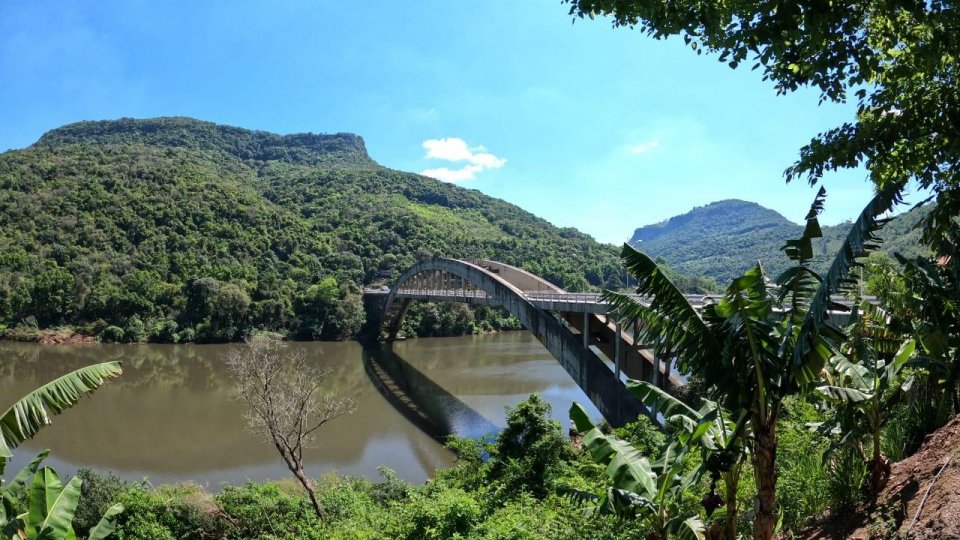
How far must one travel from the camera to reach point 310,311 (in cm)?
5212

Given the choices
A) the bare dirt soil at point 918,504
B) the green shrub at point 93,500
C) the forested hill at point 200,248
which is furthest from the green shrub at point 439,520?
the forested hill at point 200,248

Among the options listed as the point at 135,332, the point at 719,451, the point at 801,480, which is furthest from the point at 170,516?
the point at 135,332

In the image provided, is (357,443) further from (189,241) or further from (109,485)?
(189,241)

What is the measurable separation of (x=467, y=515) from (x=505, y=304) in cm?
1955

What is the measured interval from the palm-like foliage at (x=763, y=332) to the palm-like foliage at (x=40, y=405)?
5.68 meters

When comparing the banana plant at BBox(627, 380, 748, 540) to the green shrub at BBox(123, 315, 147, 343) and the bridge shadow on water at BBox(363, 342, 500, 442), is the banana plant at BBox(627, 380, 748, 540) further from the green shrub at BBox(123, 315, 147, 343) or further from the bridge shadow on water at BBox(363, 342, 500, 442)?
the green shrub at BBox(123, 315, 147, 343)

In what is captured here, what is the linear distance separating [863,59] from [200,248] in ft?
206

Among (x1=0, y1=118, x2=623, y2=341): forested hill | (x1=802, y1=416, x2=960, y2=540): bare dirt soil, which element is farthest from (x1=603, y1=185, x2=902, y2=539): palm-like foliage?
(x1=0, y1=118, x2=623, y2=341): forested hill

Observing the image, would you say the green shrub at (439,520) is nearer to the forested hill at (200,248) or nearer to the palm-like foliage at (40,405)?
the palm-like foliage at (40,405)

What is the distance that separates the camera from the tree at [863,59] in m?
4.30

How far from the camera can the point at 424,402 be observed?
1086 inches

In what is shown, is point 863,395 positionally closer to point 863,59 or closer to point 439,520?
point 863,59

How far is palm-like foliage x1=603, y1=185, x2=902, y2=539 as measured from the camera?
4.42 m

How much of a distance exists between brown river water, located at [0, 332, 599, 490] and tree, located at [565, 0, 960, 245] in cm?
1523
